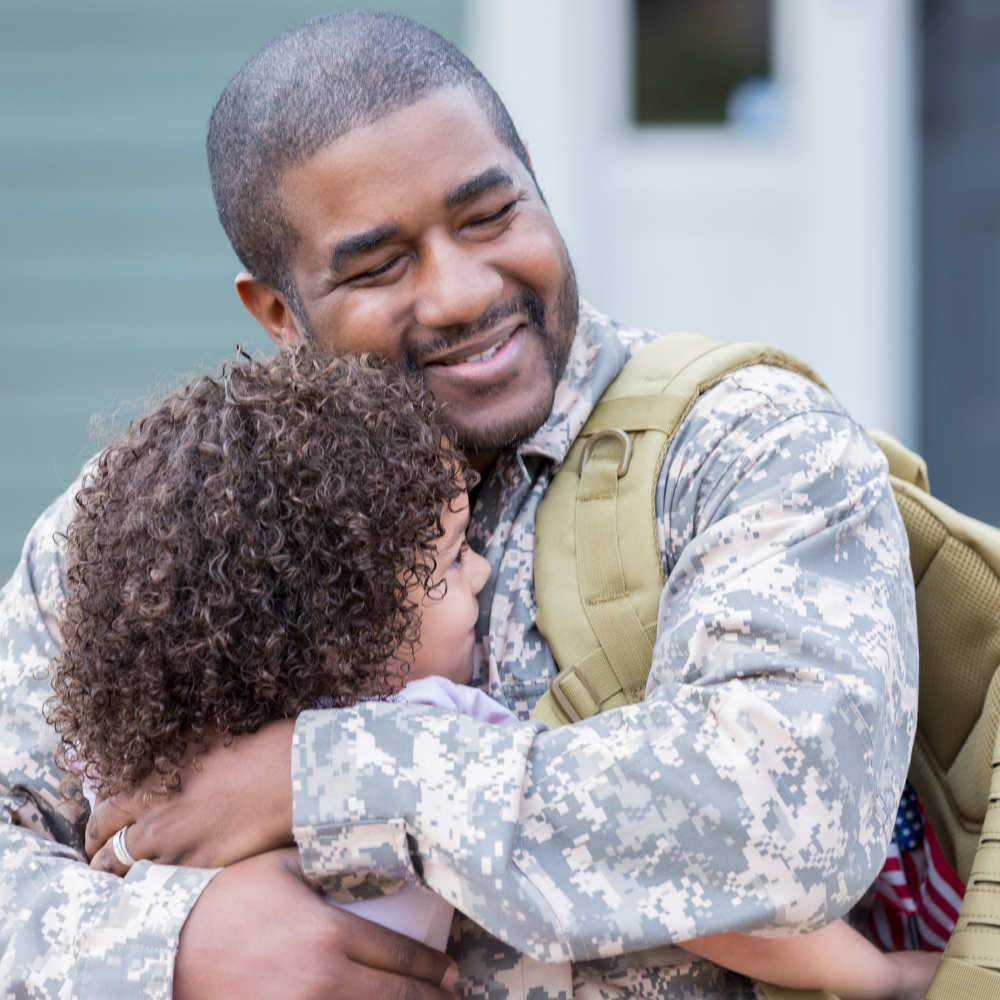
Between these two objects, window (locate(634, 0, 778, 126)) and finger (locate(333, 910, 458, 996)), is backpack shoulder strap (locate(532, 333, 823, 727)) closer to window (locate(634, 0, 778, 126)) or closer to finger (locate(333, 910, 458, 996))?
finger (locate(333, 910, 458, 996))

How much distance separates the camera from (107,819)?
1661mm

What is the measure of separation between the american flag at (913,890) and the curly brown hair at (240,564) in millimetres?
814

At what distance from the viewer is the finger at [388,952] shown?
1530 mm

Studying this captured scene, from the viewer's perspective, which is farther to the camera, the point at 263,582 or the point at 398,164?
the point at 398,164

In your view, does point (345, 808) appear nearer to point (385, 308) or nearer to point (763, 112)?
point (385, 308)

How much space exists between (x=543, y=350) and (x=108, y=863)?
0.96 m

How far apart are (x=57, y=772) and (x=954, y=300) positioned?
14.6ft

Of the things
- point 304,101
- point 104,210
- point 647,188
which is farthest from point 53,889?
point 647,188

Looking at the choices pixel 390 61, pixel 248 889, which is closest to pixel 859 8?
pixel 390 61

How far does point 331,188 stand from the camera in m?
1.89

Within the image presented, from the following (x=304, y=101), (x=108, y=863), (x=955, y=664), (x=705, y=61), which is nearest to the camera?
(x=108, y=863)

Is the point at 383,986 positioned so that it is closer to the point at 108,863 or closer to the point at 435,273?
the point at 108,863

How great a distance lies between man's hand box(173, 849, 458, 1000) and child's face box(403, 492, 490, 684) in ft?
1.08

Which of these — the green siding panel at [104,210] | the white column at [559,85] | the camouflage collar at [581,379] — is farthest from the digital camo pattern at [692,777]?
the green siding panel at [104,210]
